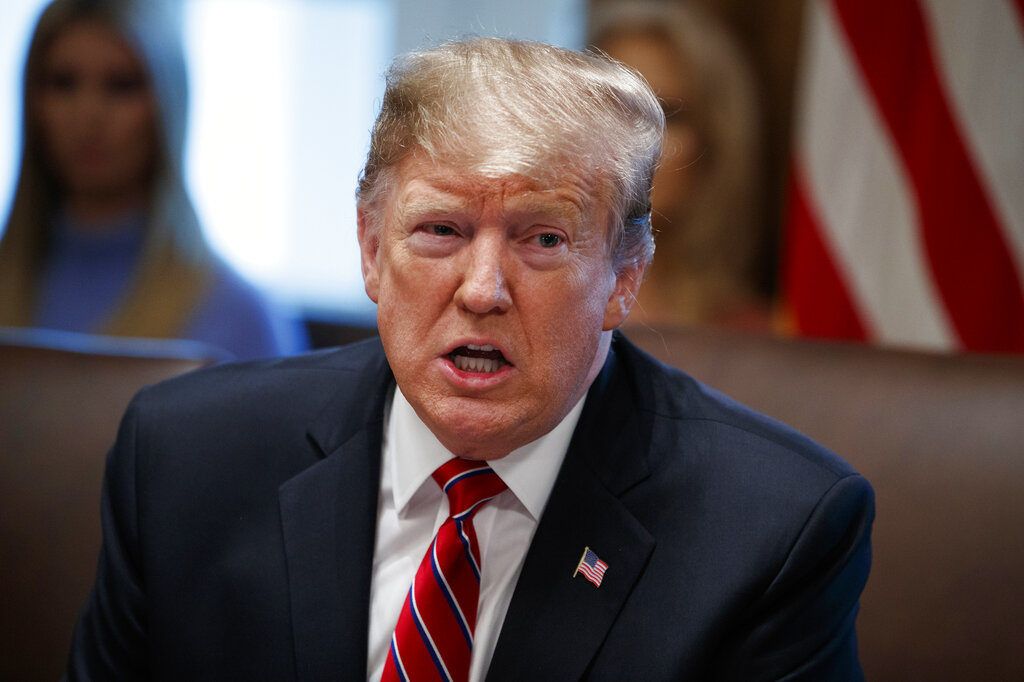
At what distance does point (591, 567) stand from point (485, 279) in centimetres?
40

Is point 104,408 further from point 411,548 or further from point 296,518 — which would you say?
point 411,548

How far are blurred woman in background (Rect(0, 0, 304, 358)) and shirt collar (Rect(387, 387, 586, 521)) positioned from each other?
1.27 meters

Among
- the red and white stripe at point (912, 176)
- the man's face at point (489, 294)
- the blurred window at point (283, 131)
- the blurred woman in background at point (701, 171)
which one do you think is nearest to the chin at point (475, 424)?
the man's face at point (489, 294)

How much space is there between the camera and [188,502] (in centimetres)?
151

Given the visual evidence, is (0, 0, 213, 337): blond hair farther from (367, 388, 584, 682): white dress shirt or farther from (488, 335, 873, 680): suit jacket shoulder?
(488, 335, 873, 680): suit jacket shoulder

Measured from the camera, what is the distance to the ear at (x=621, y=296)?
1.39 meters

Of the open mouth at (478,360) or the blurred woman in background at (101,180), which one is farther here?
the blurred woman in background at (101,180)

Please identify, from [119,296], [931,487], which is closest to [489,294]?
[931,487]

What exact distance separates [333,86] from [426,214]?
10.1 feet

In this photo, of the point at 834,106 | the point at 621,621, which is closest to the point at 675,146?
the point at 834,106

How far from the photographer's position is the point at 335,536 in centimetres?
145

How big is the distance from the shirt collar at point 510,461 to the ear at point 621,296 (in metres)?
0.15

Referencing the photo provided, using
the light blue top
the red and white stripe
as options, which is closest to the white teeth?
the light blue top

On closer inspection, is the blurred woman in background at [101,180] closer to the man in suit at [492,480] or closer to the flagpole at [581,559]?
the man in suit at [492,480]
